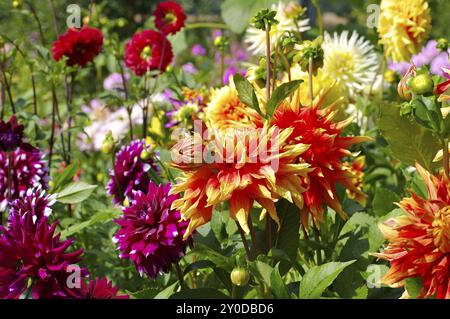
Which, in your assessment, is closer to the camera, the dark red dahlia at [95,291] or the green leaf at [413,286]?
the green leaf at [413,286]

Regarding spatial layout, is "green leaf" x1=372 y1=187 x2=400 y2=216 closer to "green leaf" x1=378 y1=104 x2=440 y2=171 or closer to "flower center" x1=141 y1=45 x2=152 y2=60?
"green leaf" x1=378 y1=104 x2=440 y2=171

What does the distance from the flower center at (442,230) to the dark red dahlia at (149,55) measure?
1.00m

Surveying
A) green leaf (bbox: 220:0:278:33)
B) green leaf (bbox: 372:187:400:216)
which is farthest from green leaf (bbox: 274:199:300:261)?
green leaf (bbox: 220:0:278:33)

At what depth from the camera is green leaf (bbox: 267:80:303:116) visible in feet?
2.89

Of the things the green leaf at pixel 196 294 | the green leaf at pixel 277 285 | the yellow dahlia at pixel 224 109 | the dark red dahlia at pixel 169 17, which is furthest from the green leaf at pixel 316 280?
the dark red dahlia at pixel 169 17

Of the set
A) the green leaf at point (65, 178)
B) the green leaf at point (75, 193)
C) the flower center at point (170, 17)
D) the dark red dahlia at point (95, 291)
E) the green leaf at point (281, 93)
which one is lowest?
the dark red dahlia at point (95, 291)

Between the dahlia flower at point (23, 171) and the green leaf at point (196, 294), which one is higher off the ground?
the dahlia flower at point (23, 171)

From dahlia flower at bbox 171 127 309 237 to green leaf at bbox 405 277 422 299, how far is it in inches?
6.4

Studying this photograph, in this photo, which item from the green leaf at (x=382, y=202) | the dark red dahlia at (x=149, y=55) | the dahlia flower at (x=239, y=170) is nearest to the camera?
the dahlia flower at (x=239, y=170)

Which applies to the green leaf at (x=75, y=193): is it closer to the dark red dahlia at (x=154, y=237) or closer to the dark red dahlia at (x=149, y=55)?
the dark red dahlia at (x=154, y=237)

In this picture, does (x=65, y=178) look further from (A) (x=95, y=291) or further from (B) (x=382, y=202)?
(B) (x=382, y=202)

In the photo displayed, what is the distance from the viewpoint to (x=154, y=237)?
97 centimetres

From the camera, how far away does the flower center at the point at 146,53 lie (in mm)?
1629
